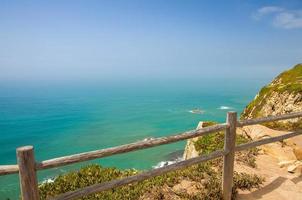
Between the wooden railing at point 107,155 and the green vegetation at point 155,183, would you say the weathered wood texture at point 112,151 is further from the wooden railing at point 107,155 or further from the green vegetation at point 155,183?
the green vegetation at point 155,183

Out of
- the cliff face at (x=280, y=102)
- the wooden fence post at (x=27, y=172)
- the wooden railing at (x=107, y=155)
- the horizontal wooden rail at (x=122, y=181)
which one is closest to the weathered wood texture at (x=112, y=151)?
the wooden railing at (x=107, y=155)

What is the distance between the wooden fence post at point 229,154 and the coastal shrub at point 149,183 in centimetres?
21

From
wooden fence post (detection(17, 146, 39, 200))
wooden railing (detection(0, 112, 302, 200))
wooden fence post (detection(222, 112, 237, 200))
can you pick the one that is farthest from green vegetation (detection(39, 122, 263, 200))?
wooden fence post (detection(17, 146, 39, 200))

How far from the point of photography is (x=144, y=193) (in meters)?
6.27

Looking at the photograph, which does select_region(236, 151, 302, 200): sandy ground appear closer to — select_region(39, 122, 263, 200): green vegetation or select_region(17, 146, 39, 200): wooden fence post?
select_region(39, 122, 263, 200): green vegetation

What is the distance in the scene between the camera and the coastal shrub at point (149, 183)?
6101 millimetres

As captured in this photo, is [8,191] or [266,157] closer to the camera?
[266,157]

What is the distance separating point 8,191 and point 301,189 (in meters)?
40.6

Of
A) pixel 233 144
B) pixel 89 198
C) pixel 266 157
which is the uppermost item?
pixel 233 144

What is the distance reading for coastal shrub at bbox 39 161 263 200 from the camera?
20.0ft

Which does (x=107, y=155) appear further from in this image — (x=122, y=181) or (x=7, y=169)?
(x=7, y=169)

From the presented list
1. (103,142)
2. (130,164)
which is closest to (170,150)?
(130,164)

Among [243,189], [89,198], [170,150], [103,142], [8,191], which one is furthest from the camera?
[103,142]

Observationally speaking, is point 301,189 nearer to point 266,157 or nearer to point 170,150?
point 266,157
